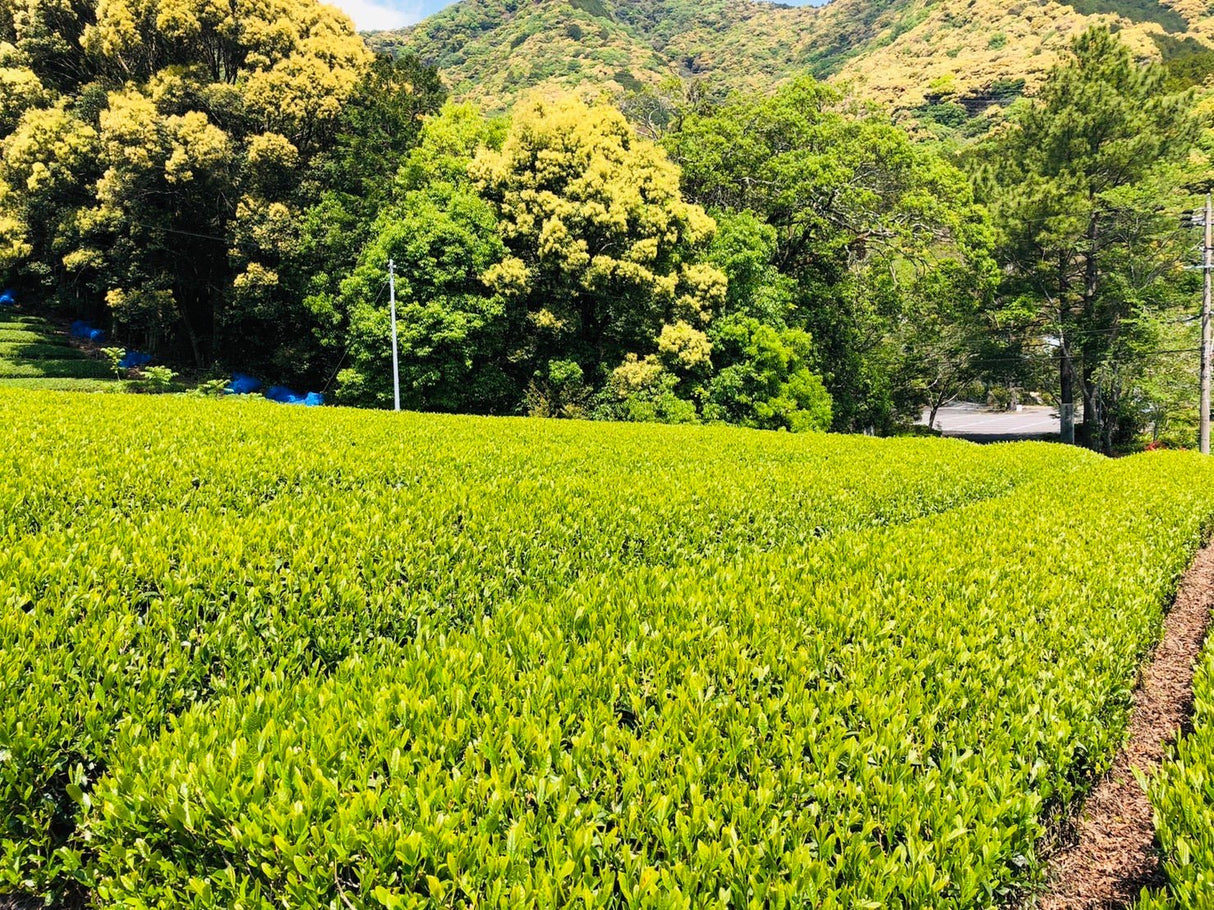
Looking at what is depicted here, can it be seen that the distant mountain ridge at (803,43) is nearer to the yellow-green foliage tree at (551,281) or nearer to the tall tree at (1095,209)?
the tall tree at (1095,209)

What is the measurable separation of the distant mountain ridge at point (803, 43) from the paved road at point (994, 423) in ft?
86.9

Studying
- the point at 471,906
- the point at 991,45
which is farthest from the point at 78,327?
the point at 991,45

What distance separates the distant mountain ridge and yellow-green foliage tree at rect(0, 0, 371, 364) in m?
39.4

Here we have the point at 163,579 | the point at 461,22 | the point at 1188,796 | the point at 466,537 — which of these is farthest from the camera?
the point at 461,22

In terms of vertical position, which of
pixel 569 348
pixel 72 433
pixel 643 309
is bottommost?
pixel 72 433

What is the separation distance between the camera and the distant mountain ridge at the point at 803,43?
224 ft

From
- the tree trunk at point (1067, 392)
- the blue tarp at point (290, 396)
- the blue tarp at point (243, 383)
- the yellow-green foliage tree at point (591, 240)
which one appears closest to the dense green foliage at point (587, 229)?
the yellow-green foliage tree at point (591, 240)

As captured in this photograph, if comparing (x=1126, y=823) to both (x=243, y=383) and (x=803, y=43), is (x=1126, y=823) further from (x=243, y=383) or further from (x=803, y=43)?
(x=803, y=43)

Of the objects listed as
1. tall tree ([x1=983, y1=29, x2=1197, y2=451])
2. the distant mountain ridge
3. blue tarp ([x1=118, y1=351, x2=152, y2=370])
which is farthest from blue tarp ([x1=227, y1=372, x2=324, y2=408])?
the distant mountain ridge

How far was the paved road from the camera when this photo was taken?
35.2 meters

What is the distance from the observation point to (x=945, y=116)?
2554 inches

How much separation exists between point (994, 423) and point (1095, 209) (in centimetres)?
2332

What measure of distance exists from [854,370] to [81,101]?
3357 cm

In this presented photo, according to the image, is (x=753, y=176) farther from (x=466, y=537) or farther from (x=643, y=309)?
(x=466, y=537)
